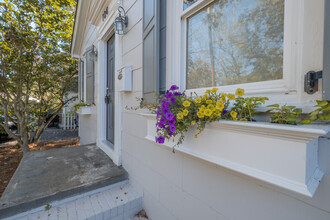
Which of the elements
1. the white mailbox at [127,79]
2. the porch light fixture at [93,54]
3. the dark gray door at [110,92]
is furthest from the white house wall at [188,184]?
the porch light fixture at [93,54]

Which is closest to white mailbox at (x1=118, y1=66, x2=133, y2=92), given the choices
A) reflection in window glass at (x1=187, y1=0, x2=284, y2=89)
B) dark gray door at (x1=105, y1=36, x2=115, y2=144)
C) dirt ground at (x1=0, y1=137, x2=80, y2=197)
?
reflection in window glass at (x1=187, y1=0, x2=284, y2=89)

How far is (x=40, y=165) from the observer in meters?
2.36

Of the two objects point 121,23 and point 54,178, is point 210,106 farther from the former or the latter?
point 54,178

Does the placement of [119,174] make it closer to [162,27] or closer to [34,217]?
[34,217]

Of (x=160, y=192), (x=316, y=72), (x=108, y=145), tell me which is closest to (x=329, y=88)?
(x=316, y=72)

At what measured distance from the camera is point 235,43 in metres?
1.04

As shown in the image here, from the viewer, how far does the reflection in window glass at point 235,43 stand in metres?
0.87

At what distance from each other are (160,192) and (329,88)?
4.89ft

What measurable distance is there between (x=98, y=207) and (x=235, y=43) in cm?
197

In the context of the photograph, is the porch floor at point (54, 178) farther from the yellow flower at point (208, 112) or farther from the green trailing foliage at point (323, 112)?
the green trailing foliage at point (323, 112)

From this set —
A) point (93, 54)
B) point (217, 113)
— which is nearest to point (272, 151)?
point (217, 113)

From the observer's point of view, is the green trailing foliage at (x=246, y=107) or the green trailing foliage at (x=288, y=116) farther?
the green trailing foliage at (x=246, y=107)

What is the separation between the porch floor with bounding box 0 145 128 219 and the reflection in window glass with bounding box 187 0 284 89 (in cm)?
163

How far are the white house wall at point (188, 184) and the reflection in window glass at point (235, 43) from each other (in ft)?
1.62
